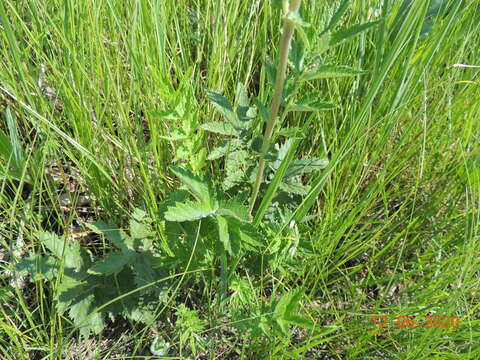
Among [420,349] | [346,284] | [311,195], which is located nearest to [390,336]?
[420,349]

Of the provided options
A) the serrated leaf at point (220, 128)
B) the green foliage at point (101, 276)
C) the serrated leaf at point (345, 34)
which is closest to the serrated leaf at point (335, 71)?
the serrated leaf at point (345, 34)

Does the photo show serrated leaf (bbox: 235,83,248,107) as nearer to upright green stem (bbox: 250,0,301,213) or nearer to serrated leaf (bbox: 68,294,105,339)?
upright green stem (bbox: 250,0,301,213)

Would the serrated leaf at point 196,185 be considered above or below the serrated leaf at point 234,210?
above

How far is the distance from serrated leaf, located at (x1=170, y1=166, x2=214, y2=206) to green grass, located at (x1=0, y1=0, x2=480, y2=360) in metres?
0.08

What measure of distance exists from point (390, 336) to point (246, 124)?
58 centimetres

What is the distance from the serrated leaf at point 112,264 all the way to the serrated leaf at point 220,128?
34cm

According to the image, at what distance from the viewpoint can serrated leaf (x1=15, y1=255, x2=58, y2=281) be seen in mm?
916

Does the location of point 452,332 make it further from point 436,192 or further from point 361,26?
point 361,26

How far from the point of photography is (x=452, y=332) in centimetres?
89

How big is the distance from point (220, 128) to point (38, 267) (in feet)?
1.70

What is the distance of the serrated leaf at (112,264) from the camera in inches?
35.4

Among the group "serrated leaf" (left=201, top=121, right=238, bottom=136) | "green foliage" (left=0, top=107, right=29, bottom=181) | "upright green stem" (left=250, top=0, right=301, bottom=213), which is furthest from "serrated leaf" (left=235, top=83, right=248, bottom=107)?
"green foliage" (left=0, top=107, right=29, bottom=181)
